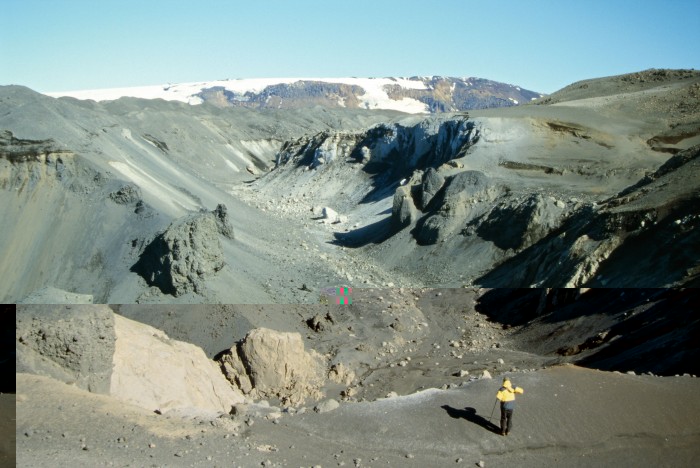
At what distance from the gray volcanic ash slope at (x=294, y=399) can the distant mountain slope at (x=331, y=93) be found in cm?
309

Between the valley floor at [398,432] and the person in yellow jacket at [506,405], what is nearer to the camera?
the valley floor at [398,432]

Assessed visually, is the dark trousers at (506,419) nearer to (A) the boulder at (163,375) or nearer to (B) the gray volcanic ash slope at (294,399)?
(B) the gray volcanic ash slope at (294,399)

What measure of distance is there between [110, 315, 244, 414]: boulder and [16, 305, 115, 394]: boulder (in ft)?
0.52

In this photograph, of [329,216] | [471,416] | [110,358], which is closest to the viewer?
[471,416]

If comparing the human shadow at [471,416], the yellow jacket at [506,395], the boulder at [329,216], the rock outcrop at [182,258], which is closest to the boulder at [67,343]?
the rock outcrop at [182,258]

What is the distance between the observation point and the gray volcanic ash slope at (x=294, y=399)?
16.0 feet

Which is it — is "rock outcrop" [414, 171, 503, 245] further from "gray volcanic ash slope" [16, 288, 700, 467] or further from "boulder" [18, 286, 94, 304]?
"boulder" [18, 286, 94, 304]

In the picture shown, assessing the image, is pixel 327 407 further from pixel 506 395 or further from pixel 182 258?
pixel 182 258

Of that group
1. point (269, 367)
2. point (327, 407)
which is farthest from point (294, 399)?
point (327, 407)

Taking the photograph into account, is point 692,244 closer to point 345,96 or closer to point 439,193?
point 439,193

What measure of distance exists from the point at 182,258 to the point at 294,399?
204cm

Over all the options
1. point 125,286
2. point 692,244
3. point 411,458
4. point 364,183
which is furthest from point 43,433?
point 364,183

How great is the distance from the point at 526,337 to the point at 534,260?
2.65 m

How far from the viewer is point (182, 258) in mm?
5988
